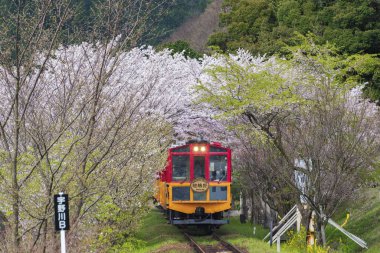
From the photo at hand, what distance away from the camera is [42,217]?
9.40 metres

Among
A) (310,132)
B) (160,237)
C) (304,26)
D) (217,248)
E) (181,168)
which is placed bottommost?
(160,237)

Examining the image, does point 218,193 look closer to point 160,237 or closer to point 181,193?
point 181,193

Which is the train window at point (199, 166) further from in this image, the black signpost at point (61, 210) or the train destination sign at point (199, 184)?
the black signpost at point (61, 210)

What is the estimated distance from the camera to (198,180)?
67.4 ft

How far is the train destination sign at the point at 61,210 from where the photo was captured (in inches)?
343

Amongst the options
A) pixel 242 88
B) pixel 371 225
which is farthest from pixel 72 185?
pixel 371 225

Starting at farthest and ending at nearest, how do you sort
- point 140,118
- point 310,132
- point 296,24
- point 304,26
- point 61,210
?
point 296,24 → point 304,26 → point 140,118 → point 310,132 → point 61,210

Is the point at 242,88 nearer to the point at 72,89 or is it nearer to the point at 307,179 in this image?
the point at 307,179

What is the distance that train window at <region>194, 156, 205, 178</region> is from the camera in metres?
20.6

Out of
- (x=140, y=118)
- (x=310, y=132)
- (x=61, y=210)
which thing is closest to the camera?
(x=61, y=210)

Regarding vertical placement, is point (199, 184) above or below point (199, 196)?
above

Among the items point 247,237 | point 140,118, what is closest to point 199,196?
point 247,237

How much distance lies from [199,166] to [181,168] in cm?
52

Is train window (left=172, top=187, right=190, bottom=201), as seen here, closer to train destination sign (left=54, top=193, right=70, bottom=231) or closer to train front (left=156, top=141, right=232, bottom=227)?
train front (left=156, top=141, right=232, bottom=227)
